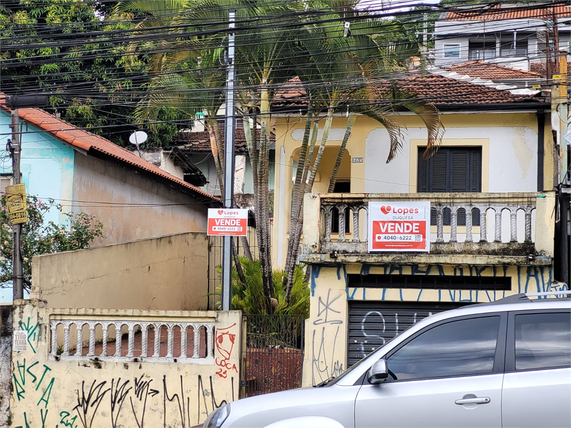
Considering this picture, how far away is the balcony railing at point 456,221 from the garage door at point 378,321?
897mm

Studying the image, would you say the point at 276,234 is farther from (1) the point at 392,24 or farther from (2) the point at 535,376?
(2) the point at 535,376

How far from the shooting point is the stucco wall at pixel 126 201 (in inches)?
668

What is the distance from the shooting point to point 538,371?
4.96m

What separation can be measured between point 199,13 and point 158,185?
30.1 feet

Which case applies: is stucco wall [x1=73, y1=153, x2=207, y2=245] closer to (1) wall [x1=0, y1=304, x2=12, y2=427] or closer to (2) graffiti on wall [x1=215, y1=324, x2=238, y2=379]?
(1) wall [x1=0, y1=304, x2=12, y2=427]

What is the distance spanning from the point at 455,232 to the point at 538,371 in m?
6.12

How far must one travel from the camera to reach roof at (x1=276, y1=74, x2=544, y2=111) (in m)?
15.1

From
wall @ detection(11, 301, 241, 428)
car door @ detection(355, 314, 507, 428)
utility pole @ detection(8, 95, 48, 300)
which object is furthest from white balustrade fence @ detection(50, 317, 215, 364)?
car door @ detection(355, 314, 507, 428)

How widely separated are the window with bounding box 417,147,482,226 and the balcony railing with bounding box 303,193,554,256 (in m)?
4.61

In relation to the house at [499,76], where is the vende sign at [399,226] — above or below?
below

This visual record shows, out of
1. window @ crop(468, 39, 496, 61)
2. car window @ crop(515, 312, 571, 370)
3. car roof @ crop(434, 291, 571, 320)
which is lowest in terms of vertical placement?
car window @ crop(515, 312, 571, 370)

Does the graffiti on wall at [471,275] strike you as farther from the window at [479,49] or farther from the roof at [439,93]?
the window at [479,49]

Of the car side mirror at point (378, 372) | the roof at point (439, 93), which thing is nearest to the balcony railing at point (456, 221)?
the roof at point (439, 93)

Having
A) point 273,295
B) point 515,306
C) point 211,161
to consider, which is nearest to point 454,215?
point 273,295
